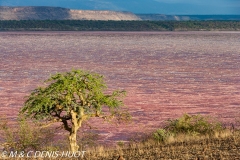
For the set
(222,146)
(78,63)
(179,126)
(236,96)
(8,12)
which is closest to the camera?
(222,146)

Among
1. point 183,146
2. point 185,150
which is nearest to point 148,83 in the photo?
point 183,146

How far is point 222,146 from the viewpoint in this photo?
37.8ft

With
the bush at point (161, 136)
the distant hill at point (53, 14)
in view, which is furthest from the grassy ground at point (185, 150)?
the distant hill at point (53, 14)

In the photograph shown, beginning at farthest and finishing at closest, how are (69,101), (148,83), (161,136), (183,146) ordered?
(148,83) → (161,136) → (183,146) → (69,101)

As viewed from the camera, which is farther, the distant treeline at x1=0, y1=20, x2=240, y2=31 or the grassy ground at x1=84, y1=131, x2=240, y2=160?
the distant treeline at x1=0, y1=20, x2=240, y2=31

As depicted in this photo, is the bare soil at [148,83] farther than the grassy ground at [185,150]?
Yes

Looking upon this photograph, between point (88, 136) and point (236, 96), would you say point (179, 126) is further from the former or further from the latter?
point (236, 96)

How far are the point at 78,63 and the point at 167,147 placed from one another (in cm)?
2682

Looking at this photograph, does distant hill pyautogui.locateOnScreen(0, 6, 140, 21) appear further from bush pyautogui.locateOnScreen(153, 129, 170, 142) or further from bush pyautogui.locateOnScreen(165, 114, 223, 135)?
bush pyautogui.locateOnScreen(153, 129, 170, 142)

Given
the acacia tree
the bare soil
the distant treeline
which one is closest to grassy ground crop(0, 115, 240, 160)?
the acacia tree

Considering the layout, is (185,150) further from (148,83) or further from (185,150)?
(148,83)

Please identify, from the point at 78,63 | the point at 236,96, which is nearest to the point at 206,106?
the point at 236,96

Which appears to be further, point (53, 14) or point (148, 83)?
point (53, 14)

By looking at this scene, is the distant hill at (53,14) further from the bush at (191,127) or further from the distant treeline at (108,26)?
the bush at (191,127)
